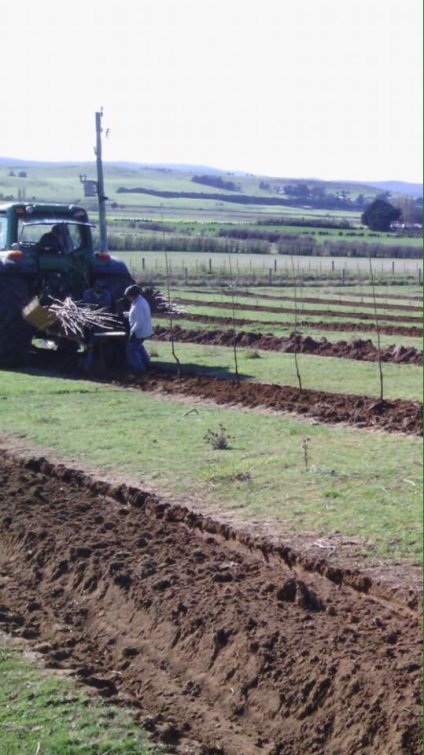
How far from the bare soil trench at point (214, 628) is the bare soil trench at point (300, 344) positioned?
33.1ft

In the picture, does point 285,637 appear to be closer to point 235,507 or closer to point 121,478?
point 235,507

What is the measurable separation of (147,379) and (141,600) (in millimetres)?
9771

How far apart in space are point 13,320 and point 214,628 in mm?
11806

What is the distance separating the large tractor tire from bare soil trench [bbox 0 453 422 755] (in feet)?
28.6

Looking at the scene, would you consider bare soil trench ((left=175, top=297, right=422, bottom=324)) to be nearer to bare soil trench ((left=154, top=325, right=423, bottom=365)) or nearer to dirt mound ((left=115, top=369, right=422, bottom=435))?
bare soil trench ((left=154, top=325, right=423, bottom=365))

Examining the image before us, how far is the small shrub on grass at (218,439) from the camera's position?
40.2 feet

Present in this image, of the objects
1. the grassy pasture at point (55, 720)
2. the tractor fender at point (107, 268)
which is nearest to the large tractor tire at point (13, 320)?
the tractor fender at point (107, 268)

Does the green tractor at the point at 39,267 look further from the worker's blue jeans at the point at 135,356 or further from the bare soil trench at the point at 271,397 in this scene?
the bare soil trench at the point at 271,397

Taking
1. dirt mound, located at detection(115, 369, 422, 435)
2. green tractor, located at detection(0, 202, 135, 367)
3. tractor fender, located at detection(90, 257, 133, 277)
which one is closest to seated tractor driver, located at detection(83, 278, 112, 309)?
green tractor, located at detection(0, 202, 135, 367)

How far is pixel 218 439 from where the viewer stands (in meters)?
12.4

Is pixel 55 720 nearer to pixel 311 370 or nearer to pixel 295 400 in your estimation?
pixel 295 400

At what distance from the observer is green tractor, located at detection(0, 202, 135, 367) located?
18.4m

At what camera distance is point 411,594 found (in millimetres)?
7559

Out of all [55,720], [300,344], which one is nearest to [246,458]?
[55,720]
